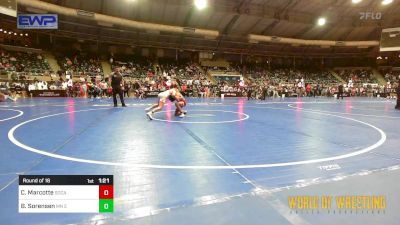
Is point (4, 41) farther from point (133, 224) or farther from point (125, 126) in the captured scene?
point (133, 224)

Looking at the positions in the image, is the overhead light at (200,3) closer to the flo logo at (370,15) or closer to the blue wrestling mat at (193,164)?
the flo logo at (370,15)

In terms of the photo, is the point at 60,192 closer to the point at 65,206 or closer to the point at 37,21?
the point at 65,206

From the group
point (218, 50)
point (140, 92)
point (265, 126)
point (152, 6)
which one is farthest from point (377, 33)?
point (265, 126)

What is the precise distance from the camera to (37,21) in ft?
89.6

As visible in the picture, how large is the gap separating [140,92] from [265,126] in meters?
19.3

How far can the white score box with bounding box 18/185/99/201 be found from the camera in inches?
94.2

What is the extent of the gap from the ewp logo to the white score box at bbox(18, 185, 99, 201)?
28.0 metres

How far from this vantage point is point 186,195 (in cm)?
339

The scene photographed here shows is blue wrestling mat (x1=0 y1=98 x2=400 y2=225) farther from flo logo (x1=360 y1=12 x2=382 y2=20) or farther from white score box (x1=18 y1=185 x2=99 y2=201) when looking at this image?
flo logo (x1=360 y1=12 x2=382 y2=20)

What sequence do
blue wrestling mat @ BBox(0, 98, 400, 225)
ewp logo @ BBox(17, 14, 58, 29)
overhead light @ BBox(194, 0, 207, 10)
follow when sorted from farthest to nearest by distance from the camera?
overhead light @ BBox(194, 0, 207, 10), ewp logo @ BBox(17, 14, 58, 29), blue wrestling mat @ BBox(0, 98, 400, 225)

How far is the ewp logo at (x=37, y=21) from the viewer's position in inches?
1024

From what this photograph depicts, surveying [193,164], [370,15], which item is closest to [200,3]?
[370,15]
